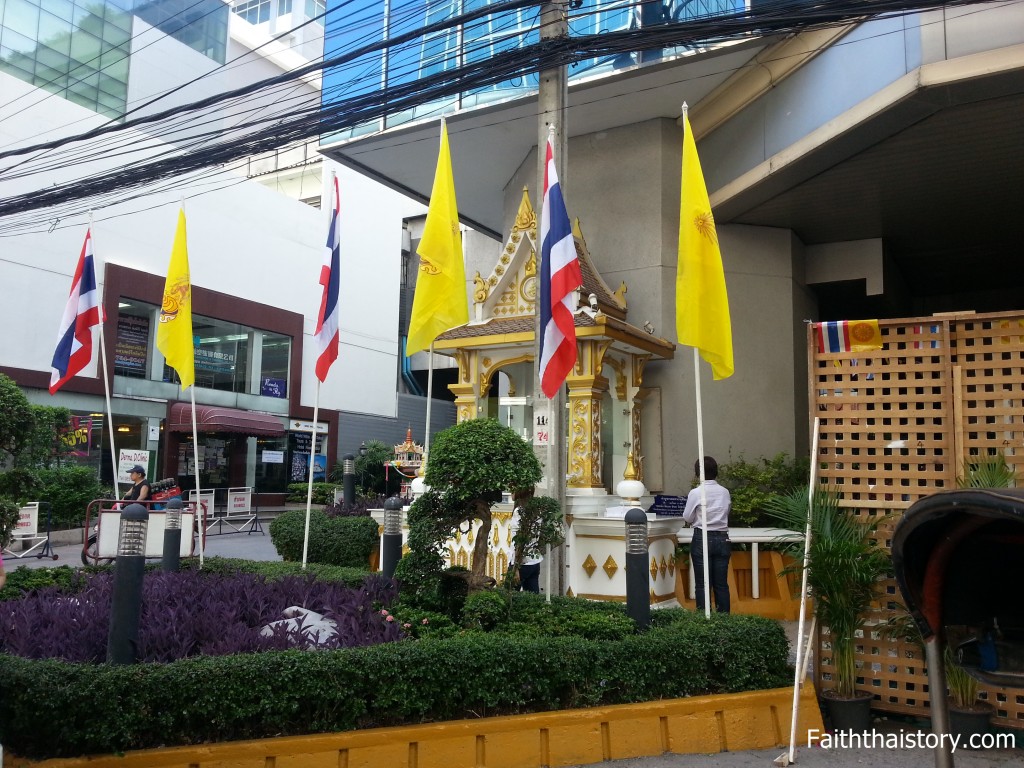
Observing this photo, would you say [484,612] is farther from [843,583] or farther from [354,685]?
[843,583]

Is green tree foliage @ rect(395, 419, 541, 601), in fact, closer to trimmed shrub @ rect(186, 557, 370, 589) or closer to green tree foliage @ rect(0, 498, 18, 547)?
trimmed shrub @ rect(186, 557, 370, 589)

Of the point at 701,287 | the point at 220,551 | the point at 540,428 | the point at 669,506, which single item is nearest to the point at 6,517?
the point at 220,551

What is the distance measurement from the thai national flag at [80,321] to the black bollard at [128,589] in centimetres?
526

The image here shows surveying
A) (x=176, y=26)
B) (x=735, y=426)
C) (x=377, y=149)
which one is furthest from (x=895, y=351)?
(x=176, y=26)

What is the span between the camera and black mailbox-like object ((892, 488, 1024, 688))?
3043mm

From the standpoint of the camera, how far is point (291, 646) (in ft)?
18.0

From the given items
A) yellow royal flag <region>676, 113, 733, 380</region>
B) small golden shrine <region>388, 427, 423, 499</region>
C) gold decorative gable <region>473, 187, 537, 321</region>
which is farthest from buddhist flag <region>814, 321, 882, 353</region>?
small golden shrine <region>388, 427, 423, 499</region>

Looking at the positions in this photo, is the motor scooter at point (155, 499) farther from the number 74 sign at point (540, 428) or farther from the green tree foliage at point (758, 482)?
the green tree foliage at point (758, 482)

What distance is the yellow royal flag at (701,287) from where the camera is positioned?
6.62 metres

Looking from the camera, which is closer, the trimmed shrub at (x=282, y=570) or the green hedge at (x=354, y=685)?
the green hedge at (x=354, y=685)

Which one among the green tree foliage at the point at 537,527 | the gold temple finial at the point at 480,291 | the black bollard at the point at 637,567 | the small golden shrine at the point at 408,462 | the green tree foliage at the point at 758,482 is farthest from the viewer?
the small golden shrine at the point at 408,462

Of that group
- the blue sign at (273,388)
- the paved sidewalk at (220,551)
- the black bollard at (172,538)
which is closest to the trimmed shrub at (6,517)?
the paved sidewalk at (220,551)

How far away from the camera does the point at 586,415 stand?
10.9 m

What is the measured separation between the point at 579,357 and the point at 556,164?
341cm
